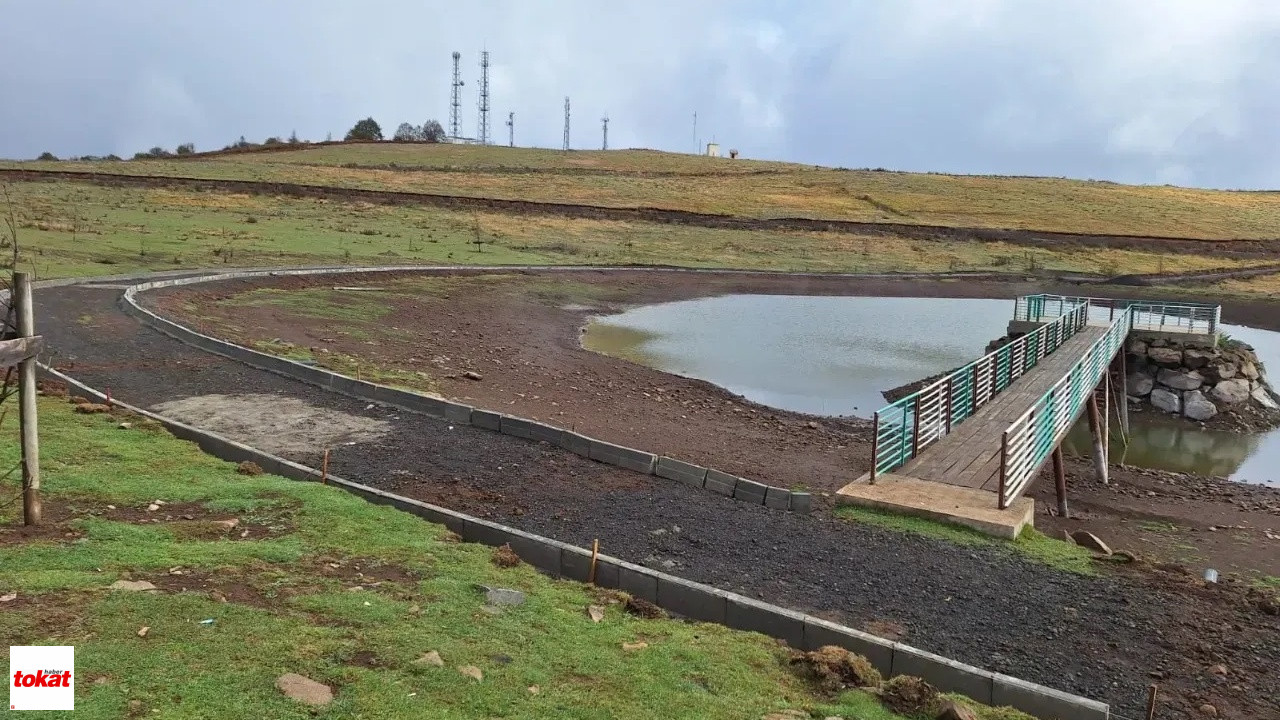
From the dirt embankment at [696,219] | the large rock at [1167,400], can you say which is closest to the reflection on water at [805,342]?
the large rock at [1167,400]

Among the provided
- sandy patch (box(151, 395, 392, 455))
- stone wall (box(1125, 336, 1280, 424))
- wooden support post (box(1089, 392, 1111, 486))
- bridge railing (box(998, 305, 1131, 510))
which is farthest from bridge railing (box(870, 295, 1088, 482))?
sandy patch (box(151, 395, 392, 455))

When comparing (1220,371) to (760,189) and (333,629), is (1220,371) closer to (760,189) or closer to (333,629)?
(333,629)

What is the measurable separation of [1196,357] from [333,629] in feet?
85.3

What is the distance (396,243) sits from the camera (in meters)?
43.6

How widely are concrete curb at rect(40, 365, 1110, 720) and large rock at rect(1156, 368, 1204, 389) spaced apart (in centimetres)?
2275

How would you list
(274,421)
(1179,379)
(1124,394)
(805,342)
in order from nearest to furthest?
1. (274,421)
2. (1124,394)
3. (1179,379)
4. (805,342)

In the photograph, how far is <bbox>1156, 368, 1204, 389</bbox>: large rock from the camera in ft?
81.0

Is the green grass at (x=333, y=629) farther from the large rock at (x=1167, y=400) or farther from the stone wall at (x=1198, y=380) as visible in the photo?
the large rock at (x=1167, y=400)

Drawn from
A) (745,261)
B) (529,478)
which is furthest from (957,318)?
(529,478)

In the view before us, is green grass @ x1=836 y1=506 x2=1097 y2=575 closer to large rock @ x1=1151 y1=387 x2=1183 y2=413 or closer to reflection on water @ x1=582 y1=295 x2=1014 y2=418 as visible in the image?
reflection on water @ x1=582 y1=295 x2=1014 y2=418

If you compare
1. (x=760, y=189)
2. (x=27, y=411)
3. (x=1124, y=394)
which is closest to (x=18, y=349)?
(x=27, y=411)

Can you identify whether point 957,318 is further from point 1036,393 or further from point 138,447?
point 138,447

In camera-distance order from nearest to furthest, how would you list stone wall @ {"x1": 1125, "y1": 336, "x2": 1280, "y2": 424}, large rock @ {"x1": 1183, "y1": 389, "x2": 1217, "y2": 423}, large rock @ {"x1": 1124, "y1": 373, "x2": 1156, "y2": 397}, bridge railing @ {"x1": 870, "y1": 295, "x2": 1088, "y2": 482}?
bridge railing @ {"x1": 870, "y1": 295, "x2": 1088, "y2": 482}, large rock @ {"x1": 1183, "y1": 389, "x2": 1217, "y2": 423}, stone wall @ {"x1": 1125, "y1": 336, "x2": 1280, "y2": 424}, large rock @ {"x1": 1124, "y1": 373, "x2": 1156, "y2": 397}

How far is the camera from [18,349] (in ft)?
21.1
